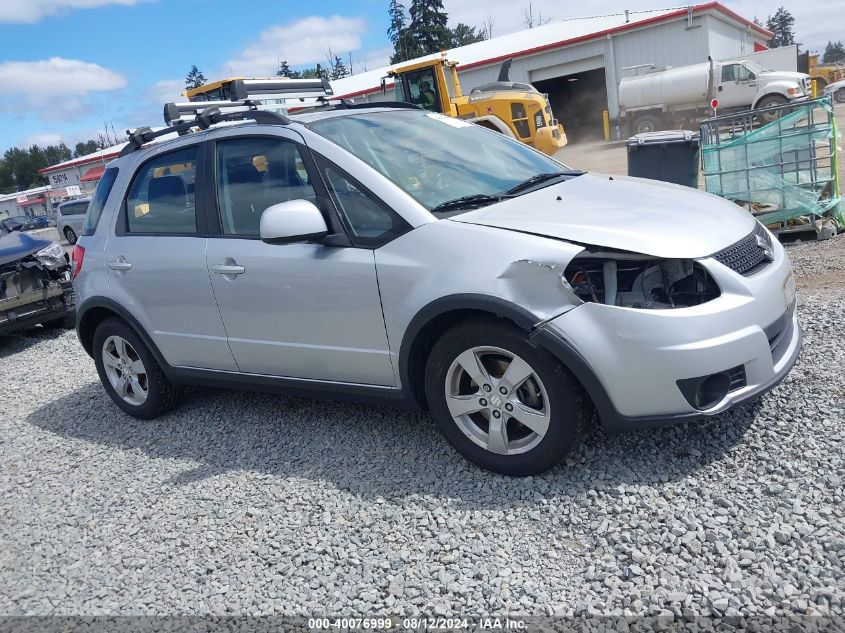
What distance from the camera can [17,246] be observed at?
27.2 feet

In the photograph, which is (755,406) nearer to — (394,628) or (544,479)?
(544,479)

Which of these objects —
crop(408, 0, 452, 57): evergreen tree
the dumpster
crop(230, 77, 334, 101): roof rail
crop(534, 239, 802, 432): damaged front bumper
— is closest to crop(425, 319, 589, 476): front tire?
crop(534, 239, 802, 432): damaged front bumper

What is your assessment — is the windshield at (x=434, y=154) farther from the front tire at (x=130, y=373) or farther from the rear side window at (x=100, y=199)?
the front tire at (x=130, y=373)

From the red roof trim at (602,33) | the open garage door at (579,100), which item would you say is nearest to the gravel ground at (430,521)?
the red roof trim at (602,33)

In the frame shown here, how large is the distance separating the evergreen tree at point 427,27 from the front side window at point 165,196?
2622 inches

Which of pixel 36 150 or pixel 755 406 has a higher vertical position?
pixel 36 150

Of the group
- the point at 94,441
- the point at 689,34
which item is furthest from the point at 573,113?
the point at 94,441

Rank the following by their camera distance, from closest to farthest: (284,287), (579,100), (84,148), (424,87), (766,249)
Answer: (766,249)
(284,287)
(424,87)
(579,100)
(84,148)

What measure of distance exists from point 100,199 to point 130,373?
4.22 feet

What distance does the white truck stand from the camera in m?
25.2

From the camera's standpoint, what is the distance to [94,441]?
4.87m

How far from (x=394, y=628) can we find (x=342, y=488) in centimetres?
108

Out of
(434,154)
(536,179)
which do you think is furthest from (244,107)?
(536,179)

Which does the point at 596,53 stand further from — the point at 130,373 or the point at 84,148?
the point at 84,148
